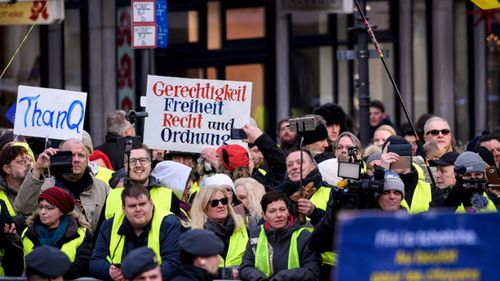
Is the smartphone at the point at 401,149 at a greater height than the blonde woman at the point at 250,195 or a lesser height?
greater

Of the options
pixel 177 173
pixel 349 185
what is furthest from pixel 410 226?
pixel 177 173

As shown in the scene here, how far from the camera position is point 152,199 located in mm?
12234

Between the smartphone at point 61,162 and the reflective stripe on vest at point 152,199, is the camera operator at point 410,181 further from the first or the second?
the smartphone at point 61,162

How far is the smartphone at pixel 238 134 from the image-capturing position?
1313 centimetres

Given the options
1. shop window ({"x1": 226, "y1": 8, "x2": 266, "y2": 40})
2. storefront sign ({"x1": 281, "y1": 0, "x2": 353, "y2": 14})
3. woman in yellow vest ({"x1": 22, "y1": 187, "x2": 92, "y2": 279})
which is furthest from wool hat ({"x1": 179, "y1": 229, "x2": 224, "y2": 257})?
shop window ({"x1": 226, "y1": 8, "x2": 266, "y2": 40})

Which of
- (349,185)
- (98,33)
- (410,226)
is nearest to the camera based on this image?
(410,226)

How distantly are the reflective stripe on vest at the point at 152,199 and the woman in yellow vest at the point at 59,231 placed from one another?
14.2 inches

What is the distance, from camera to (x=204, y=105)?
13.8 meters

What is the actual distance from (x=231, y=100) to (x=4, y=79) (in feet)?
26.2

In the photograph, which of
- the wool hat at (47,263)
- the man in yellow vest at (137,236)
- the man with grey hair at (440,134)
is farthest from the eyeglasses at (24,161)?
the man with grey hair at (440,134)

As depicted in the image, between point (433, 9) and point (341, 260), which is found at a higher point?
point (433, 9)

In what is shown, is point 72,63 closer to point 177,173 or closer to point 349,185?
point 177,173

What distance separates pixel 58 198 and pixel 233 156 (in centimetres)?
204

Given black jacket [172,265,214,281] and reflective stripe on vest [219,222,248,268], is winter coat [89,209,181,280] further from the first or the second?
black jacket [172,265,214,281]
